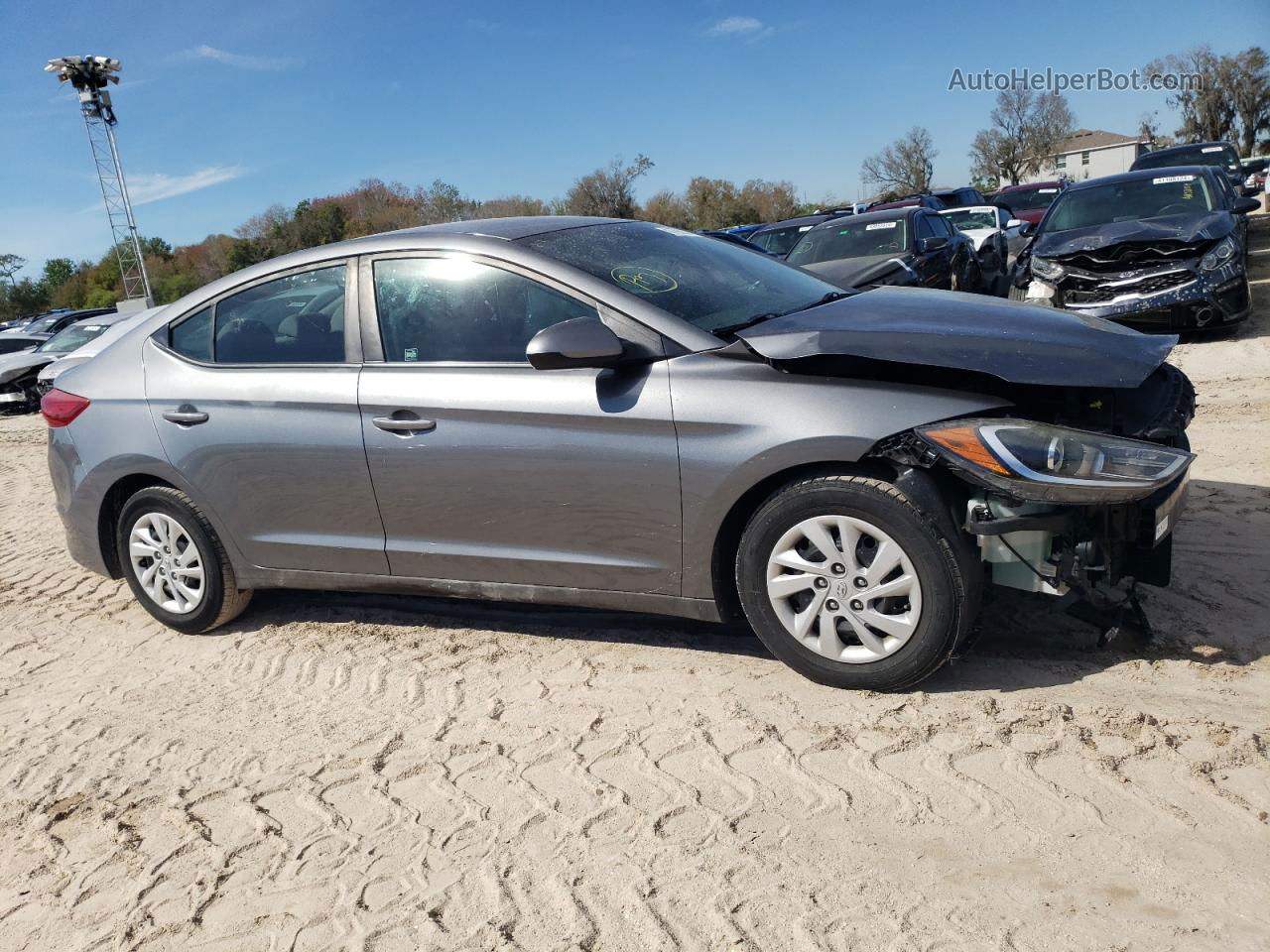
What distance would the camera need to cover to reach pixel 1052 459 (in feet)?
10.4

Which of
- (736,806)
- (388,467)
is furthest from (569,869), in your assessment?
Answer: (388,467)

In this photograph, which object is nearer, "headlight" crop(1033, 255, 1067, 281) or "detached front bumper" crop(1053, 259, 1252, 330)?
"detached front bumper" crop(1053, 259, 1252, 330)

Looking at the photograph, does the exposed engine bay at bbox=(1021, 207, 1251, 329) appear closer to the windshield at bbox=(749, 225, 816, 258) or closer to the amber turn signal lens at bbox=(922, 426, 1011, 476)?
the amber turn signal lens at bbox=(922, 426, 1011, 476)

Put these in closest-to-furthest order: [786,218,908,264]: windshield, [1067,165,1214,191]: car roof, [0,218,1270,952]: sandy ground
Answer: [0,218,1270,952]: sandy ground
[1067,165,1214,191]: car roof
[786,218,908,264]: windshield

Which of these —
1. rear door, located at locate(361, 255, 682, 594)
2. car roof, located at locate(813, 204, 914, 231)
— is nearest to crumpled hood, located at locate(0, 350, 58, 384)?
car roof, located at locate(813, 204, 914, 231)

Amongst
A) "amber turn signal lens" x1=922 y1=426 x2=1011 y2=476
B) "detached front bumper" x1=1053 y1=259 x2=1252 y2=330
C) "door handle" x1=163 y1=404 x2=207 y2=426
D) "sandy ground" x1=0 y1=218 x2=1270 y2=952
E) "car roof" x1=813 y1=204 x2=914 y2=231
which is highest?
"car roof" x1=813 y1=204 x2=914 y2=231

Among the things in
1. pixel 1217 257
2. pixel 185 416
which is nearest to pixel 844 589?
pixel 185 416

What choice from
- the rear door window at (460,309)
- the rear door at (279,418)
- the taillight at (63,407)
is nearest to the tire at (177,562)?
the rear door at (279,418)

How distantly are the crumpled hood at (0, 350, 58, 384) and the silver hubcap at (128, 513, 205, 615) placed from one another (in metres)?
14.7

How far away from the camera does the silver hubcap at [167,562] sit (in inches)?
191

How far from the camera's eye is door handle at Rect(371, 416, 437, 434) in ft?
13.1

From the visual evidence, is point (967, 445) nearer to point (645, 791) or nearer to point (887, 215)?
point (645, 791)

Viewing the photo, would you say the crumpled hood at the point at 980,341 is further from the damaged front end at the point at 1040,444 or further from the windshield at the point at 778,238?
the windshield at the point at 778,238

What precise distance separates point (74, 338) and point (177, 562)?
15.2 metres
